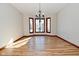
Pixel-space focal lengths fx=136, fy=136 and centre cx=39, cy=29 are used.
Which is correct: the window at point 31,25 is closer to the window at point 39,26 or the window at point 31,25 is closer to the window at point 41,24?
the window at point 41,24

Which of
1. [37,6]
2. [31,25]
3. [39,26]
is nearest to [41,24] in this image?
[39,26]

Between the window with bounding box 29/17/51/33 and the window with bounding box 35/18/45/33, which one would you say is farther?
the window with bounding box 29/17/51/33

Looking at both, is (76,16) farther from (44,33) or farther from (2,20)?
(44,33)

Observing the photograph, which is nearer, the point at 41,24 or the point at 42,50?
the point at 42,50

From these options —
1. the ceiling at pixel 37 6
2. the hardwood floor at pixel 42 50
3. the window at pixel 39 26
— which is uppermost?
the ceiling at pixel 37 6

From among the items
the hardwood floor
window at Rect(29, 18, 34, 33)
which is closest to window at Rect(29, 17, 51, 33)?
window at Rect(29, 18, 34, 33)

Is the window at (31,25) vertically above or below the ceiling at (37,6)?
below

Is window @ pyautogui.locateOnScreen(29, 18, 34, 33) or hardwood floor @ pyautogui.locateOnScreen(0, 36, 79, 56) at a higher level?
window @ pyautogui.locateOnScreen(29, 18, 34, 33)

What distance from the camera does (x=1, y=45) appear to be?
5.37 meters

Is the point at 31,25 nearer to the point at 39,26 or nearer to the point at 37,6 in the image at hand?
the point at 39,26

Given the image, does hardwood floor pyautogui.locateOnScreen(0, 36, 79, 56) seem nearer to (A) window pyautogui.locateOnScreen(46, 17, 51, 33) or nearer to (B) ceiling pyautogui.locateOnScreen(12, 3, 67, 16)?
(B) ceiling pyautogui.locateOnScreen(12, 3, 67, 16)

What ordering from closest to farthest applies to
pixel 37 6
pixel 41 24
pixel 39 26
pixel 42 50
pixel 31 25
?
pixel 42 50, pixel 37 6, pixel 39 26, pixel 41 24, pixel 31 25

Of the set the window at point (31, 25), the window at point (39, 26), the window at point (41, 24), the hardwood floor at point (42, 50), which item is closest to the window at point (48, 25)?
the window at point (41, 24)

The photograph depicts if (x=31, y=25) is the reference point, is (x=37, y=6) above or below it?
above
